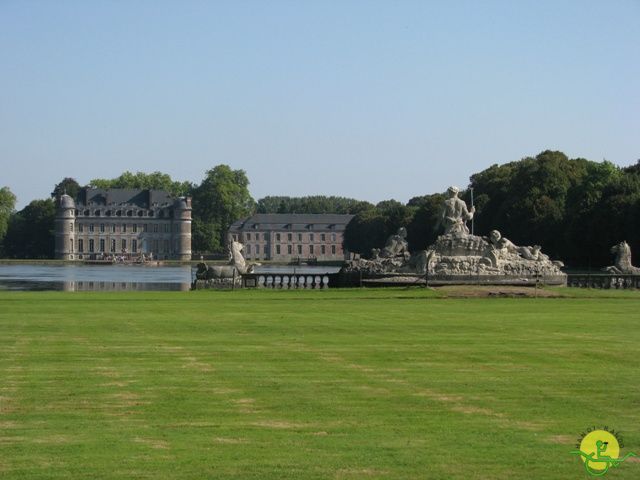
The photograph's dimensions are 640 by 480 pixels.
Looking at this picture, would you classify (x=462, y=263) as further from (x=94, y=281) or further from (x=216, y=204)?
(x=216, y=204)

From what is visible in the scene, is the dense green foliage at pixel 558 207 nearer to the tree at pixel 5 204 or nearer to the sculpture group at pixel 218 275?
the sculpture group at pixel 218 275

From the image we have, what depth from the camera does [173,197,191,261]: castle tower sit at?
640 feet

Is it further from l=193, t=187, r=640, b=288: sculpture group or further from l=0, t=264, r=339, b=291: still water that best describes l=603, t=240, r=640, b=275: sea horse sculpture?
l=0, t=264, r=339, b=291: still water

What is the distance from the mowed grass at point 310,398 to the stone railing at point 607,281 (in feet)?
98.4

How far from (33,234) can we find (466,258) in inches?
5842

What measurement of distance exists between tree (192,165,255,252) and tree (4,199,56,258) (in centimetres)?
2406

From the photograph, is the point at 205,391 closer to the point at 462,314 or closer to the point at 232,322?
the point at 232,322

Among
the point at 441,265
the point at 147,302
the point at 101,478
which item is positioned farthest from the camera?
the point at 441,265

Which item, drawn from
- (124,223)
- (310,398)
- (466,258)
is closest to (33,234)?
(124,223)

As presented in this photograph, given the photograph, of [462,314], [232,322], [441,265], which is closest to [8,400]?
[232,322]

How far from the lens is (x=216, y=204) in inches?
7712

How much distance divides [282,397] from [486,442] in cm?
334

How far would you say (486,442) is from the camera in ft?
39.1

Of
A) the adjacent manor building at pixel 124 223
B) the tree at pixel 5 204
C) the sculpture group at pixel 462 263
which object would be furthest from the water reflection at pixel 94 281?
the adjacent manor building at pixel 124 223
